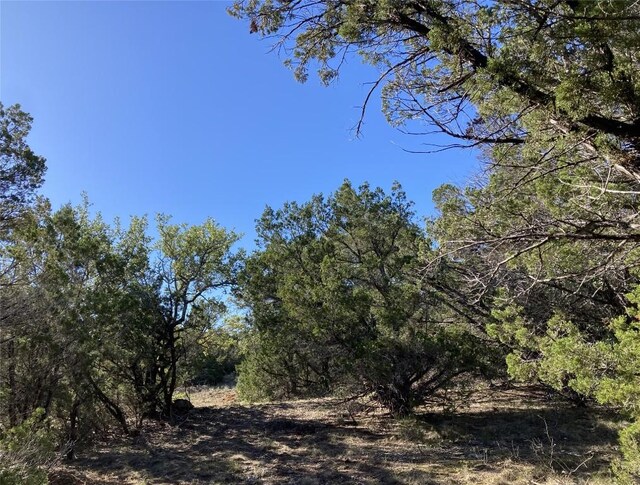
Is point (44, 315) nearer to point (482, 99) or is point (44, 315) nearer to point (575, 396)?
point (482, 99)

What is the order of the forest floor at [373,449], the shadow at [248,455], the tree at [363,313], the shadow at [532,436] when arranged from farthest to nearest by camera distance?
the tree at [363,313], the shadow at [248,455], the shadow at [532,436], the forest floor at [373,449]

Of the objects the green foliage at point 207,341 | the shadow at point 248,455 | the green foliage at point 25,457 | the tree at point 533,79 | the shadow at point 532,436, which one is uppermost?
the tree at point 533,79

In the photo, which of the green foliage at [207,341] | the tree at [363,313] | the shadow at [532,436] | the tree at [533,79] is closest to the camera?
the tree at [533,79]

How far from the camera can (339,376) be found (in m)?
10.5

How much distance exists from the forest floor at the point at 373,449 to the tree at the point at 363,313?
109 centimetres

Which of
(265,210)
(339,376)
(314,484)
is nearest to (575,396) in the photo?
(339,376)

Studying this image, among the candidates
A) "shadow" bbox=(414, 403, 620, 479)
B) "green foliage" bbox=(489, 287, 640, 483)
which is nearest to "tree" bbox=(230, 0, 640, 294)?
"green foliage" bbox=(489, 287, 640, 483)

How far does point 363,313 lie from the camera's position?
10.2m

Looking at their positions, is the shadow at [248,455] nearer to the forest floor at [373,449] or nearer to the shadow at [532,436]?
the forest floor at [373,449]

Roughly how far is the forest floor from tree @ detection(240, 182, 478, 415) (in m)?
1.09

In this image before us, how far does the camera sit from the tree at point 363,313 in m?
9.66

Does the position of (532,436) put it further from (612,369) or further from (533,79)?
(533,79)

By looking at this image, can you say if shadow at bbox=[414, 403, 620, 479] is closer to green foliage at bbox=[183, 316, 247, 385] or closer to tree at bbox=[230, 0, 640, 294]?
tree at bbox=[230, 0, 640, 294]

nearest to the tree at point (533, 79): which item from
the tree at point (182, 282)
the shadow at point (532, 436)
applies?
the shadow at point (532, 436)
